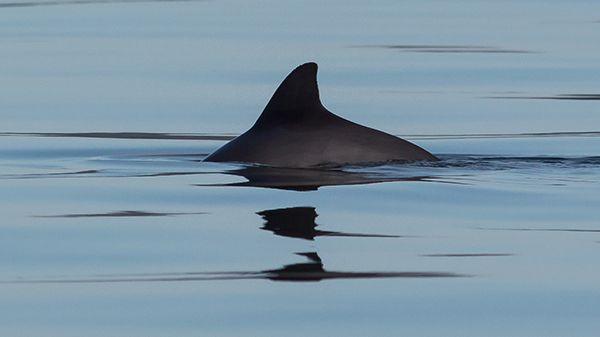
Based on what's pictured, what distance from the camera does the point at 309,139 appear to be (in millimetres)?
12453

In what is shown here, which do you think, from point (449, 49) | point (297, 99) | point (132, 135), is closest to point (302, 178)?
point (297, 99)

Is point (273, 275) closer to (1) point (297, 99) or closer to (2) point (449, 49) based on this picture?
(1) point (297, 99)

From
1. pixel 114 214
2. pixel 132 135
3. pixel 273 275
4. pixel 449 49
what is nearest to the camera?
pixel 273 275

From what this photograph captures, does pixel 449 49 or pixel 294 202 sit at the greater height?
pixel 449 49

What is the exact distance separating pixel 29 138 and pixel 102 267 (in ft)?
24.7

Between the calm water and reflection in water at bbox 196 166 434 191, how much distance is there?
26 millimetres

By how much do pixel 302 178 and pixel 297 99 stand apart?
63 centimetres

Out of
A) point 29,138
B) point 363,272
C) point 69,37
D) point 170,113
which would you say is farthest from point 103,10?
point 363,272

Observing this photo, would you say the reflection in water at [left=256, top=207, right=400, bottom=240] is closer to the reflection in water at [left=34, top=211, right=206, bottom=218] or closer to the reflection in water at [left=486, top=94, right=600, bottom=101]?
the reflection in water at [left=34, top=211, right=206, bottom=218]

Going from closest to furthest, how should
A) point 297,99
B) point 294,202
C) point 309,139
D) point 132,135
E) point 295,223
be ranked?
point 295,223
point 294,202
point 297,99
point 309,139
point 132,135

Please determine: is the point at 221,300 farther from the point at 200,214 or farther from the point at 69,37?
the point at 69,37

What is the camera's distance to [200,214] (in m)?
10.5

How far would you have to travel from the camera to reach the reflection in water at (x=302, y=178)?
11.6 metres

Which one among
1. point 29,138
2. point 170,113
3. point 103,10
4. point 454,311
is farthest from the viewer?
point 103,10
